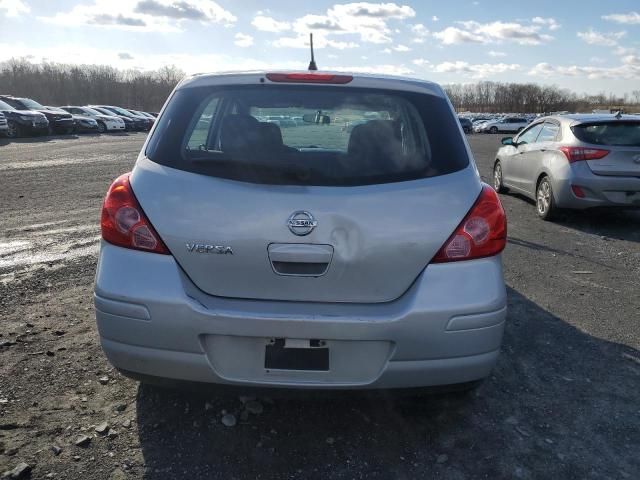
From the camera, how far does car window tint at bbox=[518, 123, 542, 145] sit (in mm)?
9188

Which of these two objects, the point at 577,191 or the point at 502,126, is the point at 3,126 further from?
the point at 502,126

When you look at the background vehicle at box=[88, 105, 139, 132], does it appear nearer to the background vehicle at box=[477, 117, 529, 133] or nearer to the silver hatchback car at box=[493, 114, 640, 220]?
the background vehicle at box=[477, 117, 529, 133]

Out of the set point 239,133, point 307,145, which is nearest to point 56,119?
point 307,145

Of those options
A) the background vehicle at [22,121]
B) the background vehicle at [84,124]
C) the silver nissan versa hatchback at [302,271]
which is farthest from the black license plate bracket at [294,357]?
the background vehicle at [84,124]

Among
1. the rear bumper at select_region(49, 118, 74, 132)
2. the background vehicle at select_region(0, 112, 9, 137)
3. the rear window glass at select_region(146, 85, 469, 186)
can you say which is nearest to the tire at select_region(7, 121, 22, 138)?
the background vehicle at select_region(0, 112, 9, 137)

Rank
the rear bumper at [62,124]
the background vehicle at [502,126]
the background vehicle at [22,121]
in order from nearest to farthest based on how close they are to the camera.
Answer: the background vehicle at [22,121] → the rear bumper at [62,124] → the background vehicle at [502,126]

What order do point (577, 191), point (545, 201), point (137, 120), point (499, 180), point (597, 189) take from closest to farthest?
point (597, 189), point (577, 191), point (545, 201), point (499, 180), point (137, 120)

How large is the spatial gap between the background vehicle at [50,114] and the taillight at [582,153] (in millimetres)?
26452

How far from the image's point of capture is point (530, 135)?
31.0 feet

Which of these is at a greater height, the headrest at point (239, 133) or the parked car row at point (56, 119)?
the headrest at point (239, 133)

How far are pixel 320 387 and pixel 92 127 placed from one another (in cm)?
3539

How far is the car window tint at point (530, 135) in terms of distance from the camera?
30.1ft

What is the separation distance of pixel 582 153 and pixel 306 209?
649 centimetres

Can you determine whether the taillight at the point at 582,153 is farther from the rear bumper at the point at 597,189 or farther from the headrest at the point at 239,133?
the headrest at the point at 239,133
